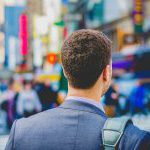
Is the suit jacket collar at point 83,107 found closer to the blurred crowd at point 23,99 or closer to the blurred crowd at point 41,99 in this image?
the blurred crowd at point 41,99

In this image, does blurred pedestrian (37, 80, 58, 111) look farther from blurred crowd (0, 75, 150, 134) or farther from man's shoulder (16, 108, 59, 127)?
man's shoulder (16, 108, 59, 127)

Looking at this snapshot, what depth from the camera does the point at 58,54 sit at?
13.2 m

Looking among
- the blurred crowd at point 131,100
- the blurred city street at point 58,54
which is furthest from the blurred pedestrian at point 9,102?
the blurred crowd at point 131,100

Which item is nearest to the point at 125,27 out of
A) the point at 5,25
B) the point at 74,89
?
the point at 5,25

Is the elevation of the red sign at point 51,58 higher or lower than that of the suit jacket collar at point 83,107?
lower

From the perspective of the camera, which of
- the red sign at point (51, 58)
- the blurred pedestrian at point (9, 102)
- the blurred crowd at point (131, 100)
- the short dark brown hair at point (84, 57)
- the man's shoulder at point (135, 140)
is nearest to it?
the man's shoulder at point (135, 140)

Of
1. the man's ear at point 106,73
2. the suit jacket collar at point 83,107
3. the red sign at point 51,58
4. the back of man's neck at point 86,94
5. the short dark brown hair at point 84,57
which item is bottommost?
the red sign at point 51,58

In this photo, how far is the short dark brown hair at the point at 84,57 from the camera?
165 centimetres

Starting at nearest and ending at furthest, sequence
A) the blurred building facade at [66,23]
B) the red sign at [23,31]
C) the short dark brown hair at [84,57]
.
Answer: the short dark brown hair at [84,57] < the blurred building facade at [66,23] < the red sign at [23,31]

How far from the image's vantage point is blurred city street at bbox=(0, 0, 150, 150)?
11375mm

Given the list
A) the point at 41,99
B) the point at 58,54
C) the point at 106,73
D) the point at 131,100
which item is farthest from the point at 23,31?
the point at 106,73

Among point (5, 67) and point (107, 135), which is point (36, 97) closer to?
point (5, 67)

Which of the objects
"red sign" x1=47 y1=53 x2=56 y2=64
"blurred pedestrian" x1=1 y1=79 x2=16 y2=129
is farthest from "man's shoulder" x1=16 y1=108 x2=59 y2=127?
"red sign" x1=47 y1=53 x2=56 y2=64

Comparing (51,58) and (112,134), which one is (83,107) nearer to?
(112,134)
